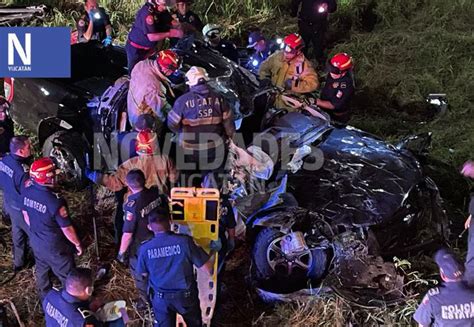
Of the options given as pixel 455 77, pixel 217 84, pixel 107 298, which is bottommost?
pixel 107 298

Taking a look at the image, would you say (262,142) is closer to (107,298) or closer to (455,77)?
(107,298)

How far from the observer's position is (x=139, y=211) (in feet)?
16.1

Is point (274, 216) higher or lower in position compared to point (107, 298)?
higher

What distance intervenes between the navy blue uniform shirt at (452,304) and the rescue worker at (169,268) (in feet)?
5.03

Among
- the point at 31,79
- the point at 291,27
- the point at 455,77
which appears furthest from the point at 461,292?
the point at 291,27

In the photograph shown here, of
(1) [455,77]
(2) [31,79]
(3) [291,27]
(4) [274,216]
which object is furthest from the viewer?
(3) [291,27]

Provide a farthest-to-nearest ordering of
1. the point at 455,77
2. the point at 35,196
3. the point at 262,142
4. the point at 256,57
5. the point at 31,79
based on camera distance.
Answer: the point at 455,77 < the point at 256,57 < the point at 31,79 < the point at 262,142 < the point at 35,196

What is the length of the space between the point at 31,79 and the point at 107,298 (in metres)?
2.94

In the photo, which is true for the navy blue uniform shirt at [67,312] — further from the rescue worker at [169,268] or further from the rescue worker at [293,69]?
the rescue worker at [293,69]

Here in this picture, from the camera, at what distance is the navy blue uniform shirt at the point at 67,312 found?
373cm

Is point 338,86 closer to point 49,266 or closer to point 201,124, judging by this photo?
point 201,124

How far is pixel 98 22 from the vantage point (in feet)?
30.5

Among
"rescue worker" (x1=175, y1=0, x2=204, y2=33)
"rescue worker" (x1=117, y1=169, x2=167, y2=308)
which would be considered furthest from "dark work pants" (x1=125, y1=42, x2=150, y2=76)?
"rescue worker" (x1=117, y1=169, x2=167, y2=308)

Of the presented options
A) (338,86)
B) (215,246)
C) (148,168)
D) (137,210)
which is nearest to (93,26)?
(338,86)
